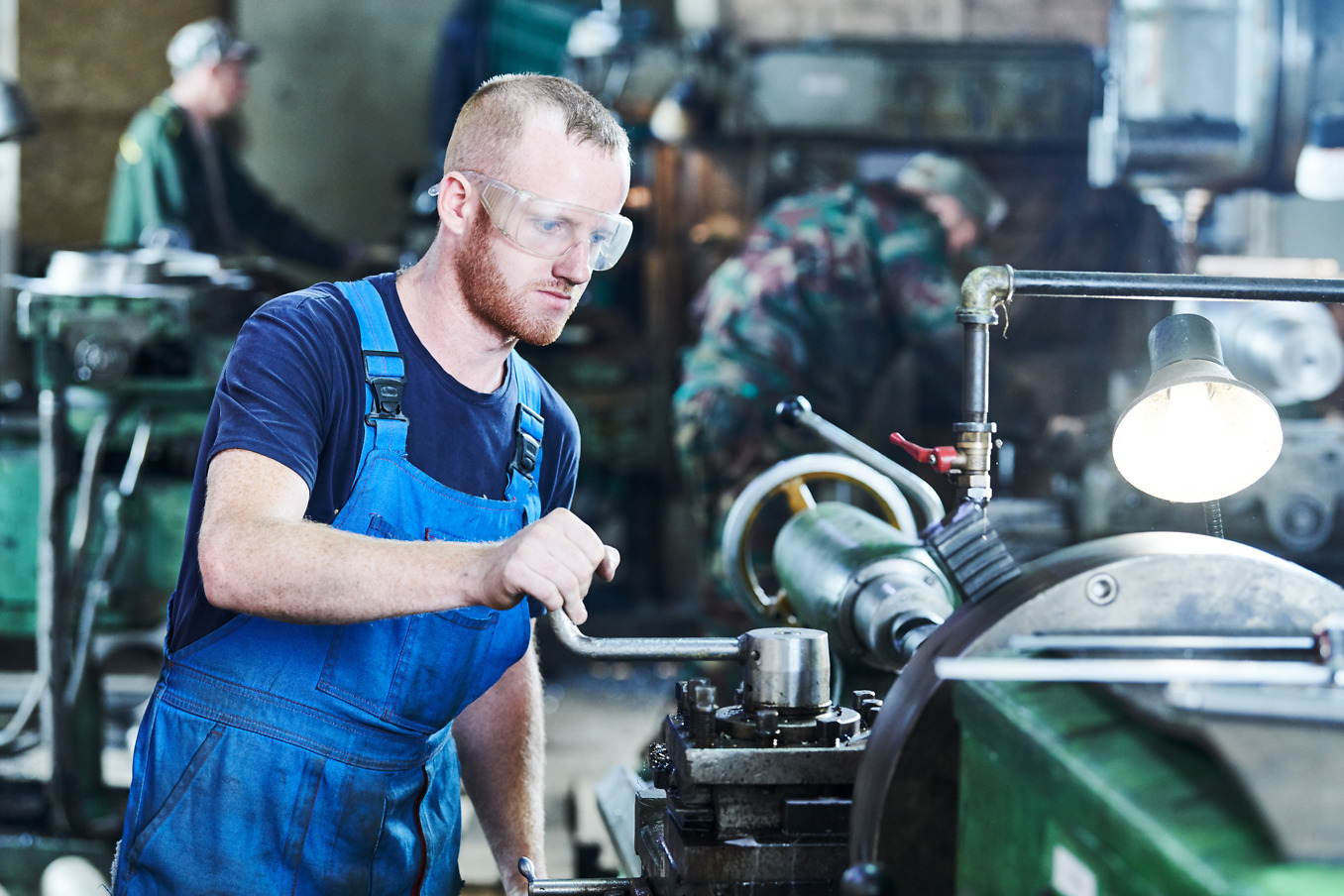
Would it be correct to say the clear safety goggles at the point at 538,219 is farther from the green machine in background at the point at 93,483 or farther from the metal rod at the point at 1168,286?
Answer: the green machine in background at the point at 93,483

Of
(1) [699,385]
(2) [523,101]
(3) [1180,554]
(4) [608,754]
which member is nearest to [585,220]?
(2) [523,101]

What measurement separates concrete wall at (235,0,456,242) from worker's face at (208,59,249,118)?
1.36 meters

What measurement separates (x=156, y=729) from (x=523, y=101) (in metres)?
0.68

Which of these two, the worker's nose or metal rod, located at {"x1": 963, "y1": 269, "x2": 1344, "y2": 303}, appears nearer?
metal rod, located at {"x1": 963, "y1": 269, "x2": 1344, "y2": 303}

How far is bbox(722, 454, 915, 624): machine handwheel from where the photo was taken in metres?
1.45

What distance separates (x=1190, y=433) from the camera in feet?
3.24

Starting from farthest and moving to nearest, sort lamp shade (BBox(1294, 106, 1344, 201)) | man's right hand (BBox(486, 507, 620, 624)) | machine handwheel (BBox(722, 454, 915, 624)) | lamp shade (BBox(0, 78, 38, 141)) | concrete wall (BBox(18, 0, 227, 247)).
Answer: concrete wall (BBox(18, 0, 227, 247)) → lamp shade (BBox(0, 78, 38, 141)) → lamp shade (BBox(1294, 106, 1344, 201)) → machine handwheel (BBox(722, 454, 915, 624)) → man's right hand (BBox(486, 507, 620, 624))

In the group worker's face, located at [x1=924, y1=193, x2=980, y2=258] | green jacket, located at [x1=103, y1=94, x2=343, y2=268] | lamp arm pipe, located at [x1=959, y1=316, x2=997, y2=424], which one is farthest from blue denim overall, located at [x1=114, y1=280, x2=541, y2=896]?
green jacket, located at [x1=103, y1=94, x2=343, y2=268]

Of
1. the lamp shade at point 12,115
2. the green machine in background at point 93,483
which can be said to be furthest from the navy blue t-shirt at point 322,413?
the lamp shade at point 12,115

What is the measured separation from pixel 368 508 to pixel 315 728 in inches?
8.0

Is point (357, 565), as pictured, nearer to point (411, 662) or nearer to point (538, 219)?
point (411, 662)

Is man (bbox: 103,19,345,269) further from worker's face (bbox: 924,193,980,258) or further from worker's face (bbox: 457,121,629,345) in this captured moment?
worker's face (bbox: 457,121,629,345)

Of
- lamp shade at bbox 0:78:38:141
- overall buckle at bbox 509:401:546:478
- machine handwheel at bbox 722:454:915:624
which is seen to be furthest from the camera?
lamp shade at bbox 0:78:38:141

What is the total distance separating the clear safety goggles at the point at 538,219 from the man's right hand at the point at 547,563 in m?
0.38
